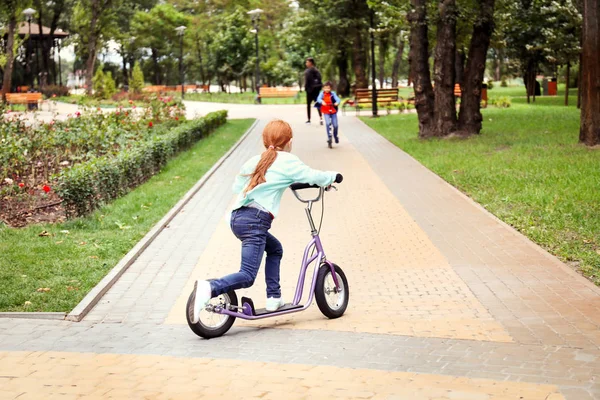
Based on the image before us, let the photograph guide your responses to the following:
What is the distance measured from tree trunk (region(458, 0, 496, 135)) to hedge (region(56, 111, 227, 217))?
707cm

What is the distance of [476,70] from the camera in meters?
22.4

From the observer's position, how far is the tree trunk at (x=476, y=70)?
21.8m

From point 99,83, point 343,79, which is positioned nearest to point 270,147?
point 343,79

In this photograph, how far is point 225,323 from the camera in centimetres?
653

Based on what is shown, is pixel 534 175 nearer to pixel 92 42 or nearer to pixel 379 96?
pixel 379 96

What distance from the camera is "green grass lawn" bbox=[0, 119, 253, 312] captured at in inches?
304

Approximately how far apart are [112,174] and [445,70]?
11.0 m

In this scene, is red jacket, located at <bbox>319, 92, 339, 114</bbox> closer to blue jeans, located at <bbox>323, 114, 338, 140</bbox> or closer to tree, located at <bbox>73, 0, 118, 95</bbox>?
blue jeans, located at <bbox>323, 114, 338, 140</bbox>

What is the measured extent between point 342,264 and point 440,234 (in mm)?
1904

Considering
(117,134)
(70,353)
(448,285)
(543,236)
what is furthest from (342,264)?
(117,134)

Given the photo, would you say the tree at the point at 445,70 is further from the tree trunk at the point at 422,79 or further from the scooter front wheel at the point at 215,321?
the scooter front wheel at the point at 215,321

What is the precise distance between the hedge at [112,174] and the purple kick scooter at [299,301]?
5.28 m

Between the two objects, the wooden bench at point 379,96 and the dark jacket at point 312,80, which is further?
the wooden bench at point 379,96

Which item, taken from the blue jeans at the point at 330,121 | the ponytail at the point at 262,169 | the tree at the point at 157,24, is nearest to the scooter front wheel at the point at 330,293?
the ponytail at the point at 262,169
